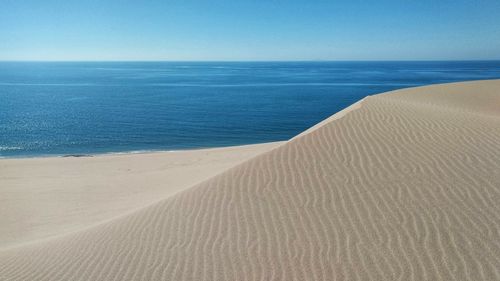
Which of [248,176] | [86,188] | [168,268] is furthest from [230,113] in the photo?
[168,268]

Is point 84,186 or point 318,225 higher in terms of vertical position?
point 318,225

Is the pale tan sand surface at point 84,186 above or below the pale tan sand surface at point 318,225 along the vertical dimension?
below


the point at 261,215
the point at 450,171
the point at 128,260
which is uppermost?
the point at 450,171

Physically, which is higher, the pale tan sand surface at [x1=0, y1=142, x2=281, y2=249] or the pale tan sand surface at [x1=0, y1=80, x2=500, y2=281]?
the pale tan sand surface at [x1=0, y1=80, x2=500, y2=281]

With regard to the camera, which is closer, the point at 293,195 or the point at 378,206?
the point at 378,206

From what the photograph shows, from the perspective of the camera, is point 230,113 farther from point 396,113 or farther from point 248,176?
point 248,176
